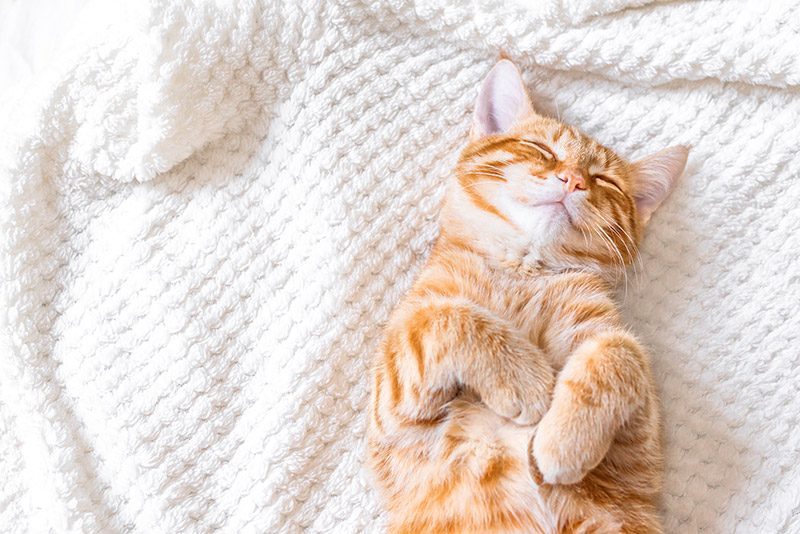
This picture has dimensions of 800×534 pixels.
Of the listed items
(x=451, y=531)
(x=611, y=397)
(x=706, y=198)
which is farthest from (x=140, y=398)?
(x=706, y=198)

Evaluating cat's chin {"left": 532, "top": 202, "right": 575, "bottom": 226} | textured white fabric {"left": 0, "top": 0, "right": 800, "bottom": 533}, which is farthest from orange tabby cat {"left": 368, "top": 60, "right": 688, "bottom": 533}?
textured white fabric {"left": 0, "top": 0, "right": 800, "bottom": 533}

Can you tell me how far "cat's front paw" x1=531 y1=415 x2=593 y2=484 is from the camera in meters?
1.24

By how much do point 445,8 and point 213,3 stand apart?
509 millimetres

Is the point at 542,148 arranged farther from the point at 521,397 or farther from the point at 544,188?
the point at 521,397

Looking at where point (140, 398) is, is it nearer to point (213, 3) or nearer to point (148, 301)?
point (148, 301)

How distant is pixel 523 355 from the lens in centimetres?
133

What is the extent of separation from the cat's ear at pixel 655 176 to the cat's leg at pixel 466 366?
0.49m

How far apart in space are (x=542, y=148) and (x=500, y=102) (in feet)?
0.55

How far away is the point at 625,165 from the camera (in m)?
1.60

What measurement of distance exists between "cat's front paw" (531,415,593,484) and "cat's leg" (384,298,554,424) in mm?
52

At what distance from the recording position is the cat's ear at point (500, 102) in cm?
158

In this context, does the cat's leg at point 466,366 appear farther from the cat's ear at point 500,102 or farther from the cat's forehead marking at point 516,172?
the cat's ear at point 500,102

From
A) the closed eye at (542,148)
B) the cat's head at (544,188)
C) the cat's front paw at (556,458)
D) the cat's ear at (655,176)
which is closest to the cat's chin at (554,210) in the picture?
the cat's head at (544,188)

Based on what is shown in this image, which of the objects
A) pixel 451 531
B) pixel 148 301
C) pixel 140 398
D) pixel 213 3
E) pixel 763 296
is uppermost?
pixel 213 3
